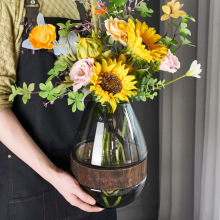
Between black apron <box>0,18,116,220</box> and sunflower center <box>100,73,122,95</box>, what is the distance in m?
0.38

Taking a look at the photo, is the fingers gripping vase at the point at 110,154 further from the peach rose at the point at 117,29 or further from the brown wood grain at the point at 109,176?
the peach rose at the point at 117,29

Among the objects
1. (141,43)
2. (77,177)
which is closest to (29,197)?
(77,177)

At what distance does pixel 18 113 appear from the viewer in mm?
976

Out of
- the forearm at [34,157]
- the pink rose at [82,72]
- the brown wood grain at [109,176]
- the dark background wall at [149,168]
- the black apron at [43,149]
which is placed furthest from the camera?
the dark background wall at [149,168]

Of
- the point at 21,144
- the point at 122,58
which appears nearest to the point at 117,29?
the point at 122,58

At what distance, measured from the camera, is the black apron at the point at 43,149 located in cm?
96

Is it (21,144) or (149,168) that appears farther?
(149,168)

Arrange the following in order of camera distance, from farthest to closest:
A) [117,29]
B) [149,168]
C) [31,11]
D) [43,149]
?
[149,168]
[43,149]
[31,11]
[117,29]

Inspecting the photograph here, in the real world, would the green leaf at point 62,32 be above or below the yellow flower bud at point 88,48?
above

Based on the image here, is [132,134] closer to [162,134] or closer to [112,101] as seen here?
[112,101]

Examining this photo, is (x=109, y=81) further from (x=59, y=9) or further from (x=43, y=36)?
(x=59, y=9)

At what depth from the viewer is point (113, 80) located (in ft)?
2.10

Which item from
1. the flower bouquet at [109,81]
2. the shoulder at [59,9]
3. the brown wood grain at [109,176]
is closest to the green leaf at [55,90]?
the flower bouquet at [109,81]

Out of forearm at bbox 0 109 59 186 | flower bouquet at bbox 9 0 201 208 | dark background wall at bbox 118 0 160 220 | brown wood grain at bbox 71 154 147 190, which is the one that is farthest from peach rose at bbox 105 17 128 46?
dark background wall at bbox 118 0 160 220
